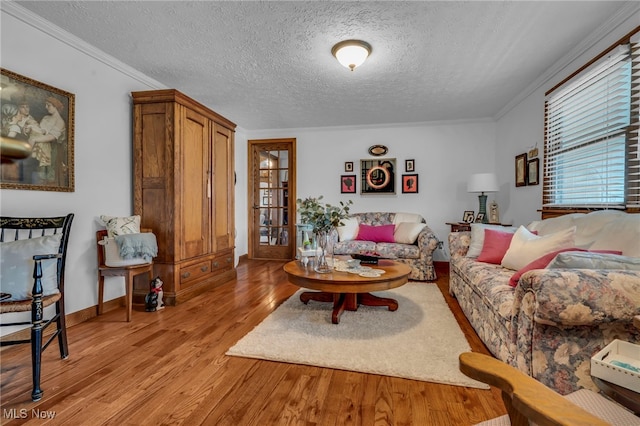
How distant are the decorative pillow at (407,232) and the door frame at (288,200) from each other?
195cm

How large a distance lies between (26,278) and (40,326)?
0.98 feet

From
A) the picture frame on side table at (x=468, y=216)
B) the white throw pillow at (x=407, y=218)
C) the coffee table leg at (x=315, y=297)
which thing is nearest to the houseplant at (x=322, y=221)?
the coffee table leg at (x=315, y=297)

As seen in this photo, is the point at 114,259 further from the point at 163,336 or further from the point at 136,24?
the point at 136,24

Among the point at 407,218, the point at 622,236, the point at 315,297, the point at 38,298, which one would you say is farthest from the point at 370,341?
the point at 407,218

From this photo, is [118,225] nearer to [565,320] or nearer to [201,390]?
[201,390]

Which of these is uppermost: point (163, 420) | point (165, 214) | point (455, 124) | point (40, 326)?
point (455, 124)

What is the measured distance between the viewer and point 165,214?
3.13 metres

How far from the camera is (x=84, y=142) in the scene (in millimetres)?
2754

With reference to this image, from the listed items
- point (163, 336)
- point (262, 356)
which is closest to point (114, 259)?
point (163, 336)

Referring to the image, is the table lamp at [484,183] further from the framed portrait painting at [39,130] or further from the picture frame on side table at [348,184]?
the framed portrait painting at [39,130]

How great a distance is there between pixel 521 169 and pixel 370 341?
10.7 ft

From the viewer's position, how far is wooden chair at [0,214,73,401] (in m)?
1.63

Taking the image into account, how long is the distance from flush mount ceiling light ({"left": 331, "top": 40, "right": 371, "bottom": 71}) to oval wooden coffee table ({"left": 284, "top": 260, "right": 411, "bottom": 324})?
1.90m

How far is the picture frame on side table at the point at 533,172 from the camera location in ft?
11.8
